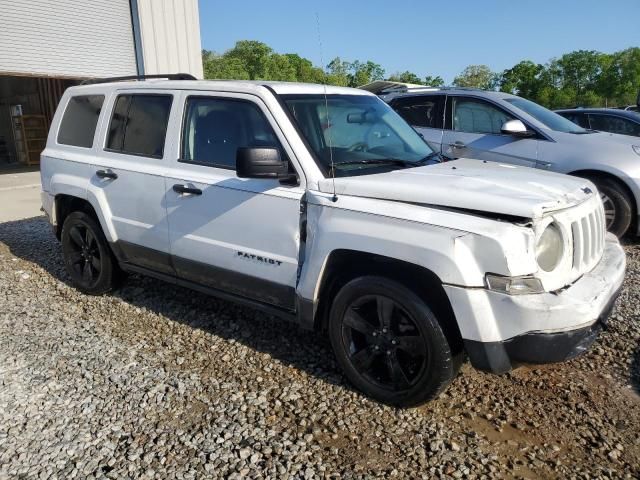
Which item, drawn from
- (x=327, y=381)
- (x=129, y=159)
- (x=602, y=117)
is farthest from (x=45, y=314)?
(x=602, y=117)

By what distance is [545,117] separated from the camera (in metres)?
6.89

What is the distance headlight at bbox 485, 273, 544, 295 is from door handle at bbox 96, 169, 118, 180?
3210 mm

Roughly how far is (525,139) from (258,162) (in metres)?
4.54

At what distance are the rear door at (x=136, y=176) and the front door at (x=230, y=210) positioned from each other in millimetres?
187

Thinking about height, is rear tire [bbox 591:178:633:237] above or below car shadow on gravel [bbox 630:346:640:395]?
above

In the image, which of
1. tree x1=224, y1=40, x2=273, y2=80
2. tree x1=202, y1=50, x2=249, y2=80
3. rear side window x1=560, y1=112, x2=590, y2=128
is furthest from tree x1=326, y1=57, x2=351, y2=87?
tree x1=224, y1=40, x2=273, y2=80

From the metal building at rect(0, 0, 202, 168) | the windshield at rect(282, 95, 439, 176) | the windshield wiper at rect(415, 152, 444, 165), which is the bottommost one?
the windshield wiper at rect(415, 152, 444, 165)

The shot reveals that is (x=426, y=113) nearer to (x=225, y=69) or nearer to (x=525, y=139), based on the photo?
(x=525, y=139)

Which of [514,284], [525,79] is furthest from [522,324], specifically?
[525,79]

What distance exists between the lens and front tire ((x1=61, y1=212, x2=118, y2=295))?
16.0ft

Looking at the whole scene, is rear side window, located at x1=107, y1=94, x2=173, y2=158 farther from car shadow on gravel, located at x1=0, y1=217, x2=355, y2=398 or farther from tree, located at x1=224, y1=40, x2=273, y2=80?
tree, located at x1=224, y1=40, x2=273, y2=80

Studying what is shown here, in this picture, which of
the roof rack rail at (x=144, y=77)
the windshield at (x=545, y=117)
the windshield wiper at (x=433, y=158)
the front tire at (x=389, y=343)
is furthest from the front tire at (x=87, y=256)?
the windshield at (x=545, y=117)

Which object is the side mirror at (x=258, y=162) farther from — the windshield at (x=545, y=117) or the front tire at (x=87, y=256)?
the windshield at (x=545, y=117)

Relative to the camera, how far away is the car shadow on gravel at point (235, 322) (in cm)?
375
